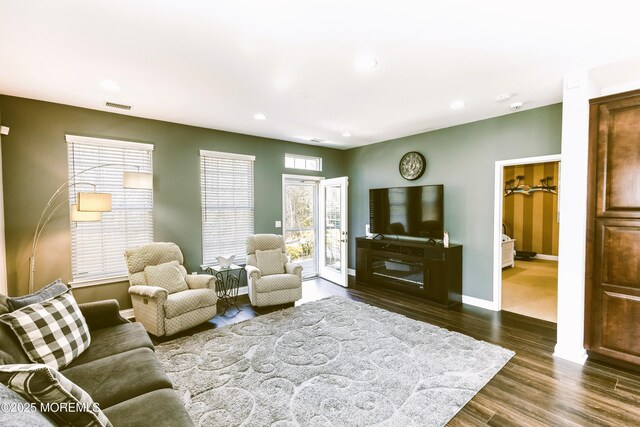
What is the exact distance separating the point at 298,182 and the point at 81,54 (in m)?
3.90

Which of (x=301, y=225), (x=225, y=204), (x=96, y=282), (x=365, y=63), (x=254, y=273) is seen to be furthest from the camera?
(x=301, y=225)

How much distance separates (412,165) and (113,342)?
4738 millimetres

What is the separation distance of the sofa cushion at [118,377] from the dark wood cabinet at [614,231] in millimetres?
3702

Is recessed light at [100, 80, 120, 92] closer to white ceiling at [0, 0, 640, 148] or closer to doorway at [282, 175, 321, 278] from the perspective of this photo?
white ceiling at [0, 0, 640, 148]

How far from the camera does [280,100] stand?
11.4 ft

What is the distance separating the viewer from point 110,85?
301 cm

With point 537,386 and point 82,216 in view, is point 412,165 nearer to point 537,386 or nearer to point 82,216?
point 537,386

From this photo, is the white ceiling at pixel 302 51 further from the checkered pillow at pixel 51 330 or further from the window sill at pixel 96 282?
the window sill at pixel 96 282

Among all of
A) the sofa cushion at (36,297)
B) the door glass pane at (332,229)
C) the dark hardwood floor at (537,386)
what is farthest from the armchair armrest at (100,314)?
the door glass pane at (332,229)

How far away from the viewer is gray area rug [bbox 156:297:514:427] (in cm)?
211

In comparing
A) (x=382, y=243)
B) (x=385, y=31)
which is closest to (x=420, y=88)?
(x=385, y=31)

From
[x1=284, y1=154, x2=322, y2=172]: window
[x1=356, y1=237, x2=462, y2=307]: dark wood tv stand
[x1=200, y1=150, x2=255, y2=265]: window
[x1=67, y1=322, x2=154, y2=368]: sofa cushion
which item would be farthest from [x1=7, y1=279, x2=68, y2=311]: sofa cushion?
[x1=356, y1=237, x2=462, y2=307]: dark wood tv stand

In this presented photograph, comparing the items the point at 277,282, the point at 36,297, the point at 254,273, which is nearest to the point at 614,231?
the point at 277,282

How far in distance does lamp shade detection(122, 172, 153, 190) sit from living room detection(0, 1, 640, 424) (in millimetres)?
503
